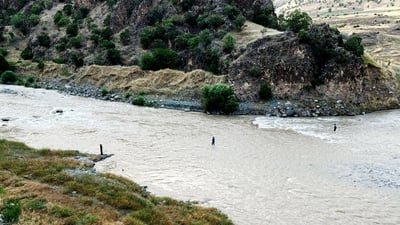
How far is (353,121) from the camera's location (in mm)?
46688

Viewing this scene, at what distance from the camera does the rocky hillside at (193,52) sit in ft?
175

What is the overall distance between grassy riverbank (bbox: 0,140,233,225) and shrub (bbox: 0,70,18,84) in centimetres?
4981

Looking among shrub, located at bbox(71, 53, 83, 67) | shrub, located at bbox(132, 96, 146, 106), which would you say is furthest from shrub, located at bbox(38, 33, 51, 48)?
shrub, located at bbox(132, 96, 146, 106)

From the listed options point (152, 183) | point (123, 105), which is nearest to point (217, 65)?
point (123, 105)

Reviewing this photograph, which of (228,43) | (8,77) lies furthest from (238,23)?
(8,77)

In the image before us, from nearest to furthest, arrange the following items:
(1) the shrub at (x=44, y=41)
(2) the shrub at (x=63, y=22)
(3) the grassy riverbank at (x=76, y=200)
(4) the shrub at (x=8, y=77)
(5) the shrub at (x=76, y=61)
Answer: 1. (3) the grassy riverbank at (x=76, y=200)
2. (4) the shrub at (x=8, y=77)
3. (5) the shrub at (x=76, y=61)
4. (1) the shrub at (x=44, y=41)
5. (2) the shrub at (x=63, y=22)

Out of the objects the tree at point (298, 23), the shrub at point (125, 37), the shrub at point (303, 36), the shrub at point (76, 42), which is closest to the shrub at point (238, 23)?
the tree at point (298, 23)

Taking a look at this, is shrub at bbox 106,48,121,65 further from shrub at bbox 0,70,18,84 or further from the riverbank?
shrub at bbox 0,70,18,84

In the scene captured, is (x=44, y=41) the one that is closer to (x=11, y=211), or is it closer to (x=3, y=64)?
(x=3, y=64)

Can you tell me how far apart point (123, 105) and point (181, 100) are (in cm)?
762

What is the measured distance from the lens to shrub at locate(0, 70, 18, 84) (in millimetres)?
70000

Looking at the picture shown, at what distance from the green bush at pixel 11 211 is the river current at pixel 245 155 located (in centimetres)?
918

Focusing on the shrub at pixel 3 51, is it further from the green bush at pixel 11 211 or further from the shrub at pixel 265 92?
the green bush at pixel 11 211

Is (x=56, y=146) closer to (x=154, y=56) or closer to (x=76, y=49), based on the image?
(x=154, y=56)
